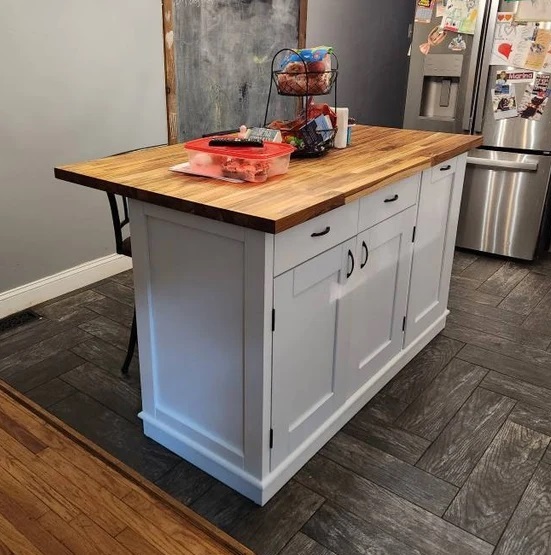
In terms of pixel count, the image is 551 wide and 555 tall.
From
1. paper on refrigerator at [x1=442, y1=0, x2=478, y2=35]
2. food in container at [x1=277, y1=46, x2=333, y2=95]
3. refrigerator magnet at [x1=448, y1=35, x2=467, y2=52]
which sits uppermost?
paper on refrigerator at [x1=442, y1=0, x2=478, y2=35]

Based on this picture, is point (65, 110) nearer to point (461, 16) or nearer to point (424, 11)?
point (424, 11)

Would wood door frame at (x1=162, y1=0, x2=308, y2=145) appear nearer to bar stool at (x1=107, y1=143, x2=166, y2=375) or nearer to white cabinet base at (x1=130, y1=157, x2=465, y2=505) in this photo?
bar stool at (x1=107, y1=143, x2=166, y2=375)

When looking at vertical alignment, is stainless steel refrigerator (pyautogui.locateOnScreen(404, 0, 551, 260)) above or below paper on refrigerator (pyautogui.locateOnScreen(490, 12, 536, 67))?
below

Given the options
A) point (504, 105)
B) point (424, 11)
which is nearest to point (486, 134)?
point (504, 105)

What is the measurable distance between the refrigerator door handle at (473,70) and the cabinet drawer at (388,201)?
5.48ft

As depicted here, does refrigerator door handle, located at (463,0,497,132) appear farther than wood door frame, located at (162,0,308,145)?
Yes

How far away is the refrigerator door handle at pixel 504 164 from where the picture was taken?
3.50 m

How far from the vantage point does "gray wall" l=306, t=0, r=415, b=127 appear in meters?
4.41

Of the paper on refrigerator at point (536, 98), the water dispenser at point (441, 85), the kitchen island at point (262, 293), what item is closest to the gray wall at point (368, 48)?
the water dispenser at point (441, 85)

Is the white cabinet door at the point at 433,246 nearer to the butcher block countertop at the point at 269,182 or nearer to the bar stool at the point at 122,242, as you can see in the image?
the butcher block countertop at the point at 269,182

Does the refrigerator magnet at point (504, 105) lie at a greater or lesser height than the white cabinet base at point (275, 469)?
greater

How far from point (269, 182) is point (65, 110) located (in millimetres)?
1653

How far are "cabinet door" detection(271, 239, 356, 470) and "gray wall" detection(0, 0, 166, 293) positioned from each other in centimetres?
Answer: 177

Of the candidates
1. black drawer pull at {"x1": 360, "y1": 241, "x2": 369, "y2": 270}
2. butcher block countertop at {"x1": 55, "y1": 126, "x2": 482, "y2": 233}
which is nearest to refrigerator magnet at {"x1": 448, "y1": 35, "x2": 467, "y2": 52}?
butcher block countertop at {"x1": 55, "y1": 126, "x2": 482, "y2": 233}
